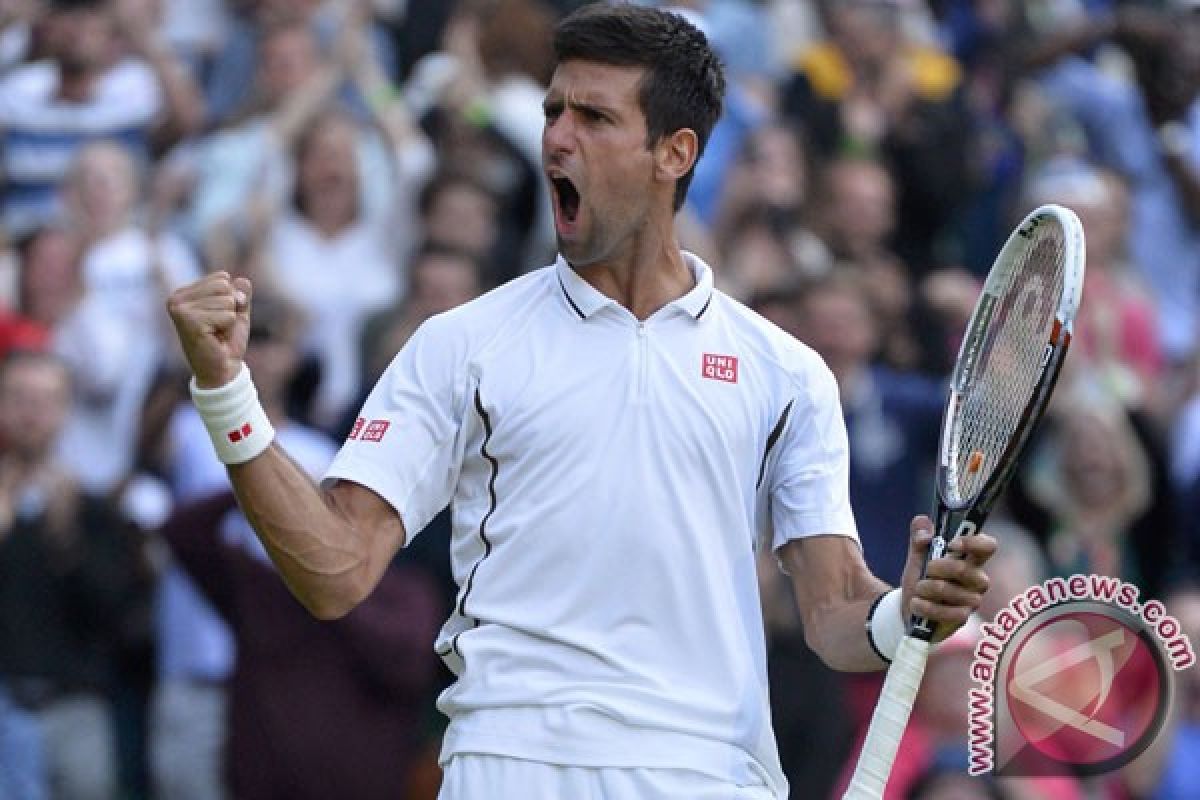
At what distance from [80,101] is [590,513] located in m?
6.79

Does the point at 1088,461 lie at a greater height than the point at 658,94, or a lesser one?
lesser

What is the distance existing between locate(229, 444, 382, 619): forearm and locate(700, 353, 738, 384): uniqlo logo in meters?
0.78

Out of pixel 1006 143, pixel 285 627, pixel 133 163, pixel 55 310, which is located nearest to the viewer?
pixel 285 627

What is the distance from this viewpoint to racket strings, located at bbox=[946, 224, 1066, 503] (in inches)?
191

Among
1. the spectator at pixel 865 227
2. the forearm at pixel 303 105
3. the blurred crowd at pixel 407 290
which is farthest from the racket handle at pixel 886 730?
the forearm at pixel 303 105

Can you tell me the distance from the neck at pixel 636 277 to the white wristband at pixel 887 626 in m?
0.75

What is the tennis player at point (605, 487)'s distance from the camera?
4.88 metres

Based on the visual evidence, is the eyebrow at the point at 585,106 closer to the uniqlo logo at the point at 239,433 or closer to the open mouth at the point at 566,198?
the open mouth at the point at 566,198

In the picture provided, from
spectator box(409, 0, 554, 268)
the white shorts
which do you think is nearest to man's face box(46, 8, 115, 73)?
spectator box(409, 0, 554, 268)

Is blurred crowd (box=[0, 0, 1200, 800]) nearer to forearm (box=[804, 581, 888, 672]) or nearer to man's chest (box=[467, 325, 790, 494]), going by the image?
forearm (box=[804, 581, 888, 672])

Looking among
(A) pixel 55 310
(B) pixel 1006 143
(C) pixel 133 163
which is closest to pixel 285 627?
(A) pixel 55 310

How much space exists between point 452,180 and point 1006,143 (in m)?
3.96

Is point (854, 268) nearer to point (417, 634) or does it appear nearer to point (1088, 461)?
point (1088, 461)

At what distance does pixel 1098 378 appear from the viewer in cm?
1115
